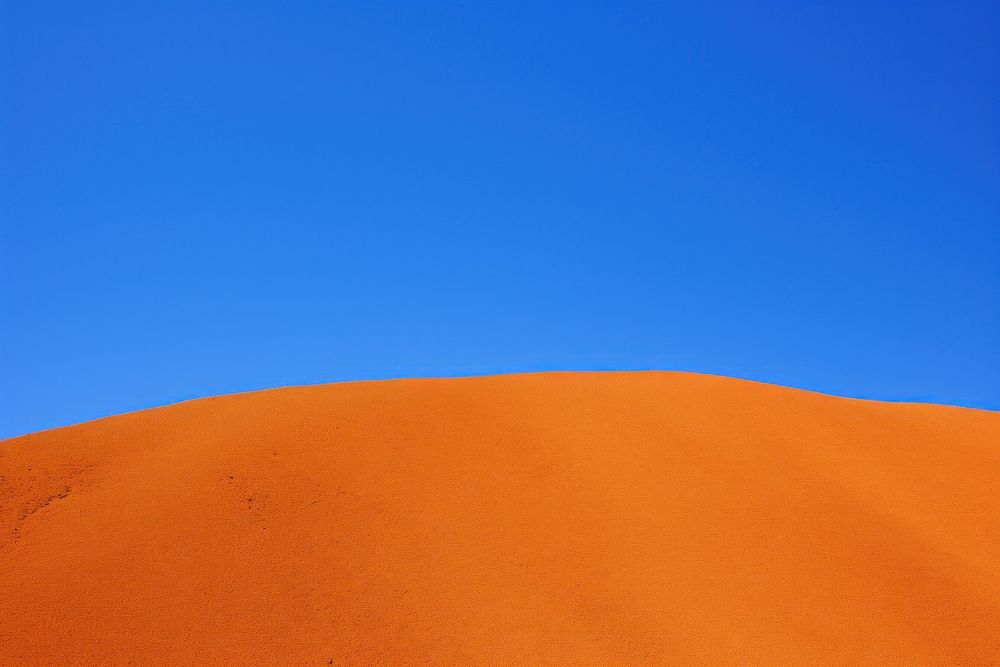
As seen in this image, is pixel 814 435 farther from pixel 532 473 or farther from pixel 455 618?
pixel 455 618

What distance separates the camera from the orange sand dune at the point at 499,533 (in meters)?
8.70

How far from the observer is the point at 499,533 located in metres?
10.2

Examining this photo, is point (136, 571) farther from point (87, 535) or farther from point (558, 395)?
point (558, 395)

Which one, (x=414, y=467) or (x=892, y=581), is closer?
(x=892, y=581)

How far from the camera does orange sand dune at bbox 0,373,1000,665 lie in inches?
342

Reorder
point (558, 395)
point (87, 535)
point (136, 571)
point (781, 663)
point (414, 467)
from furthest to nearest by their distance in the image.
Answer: point (558, 395) → point (414, 467) → point (87, 535) → point (136, 571) → point (781, 663)

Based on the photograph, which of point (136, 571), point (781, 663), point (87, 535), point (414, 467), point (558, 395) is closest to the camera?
point (781, 663)

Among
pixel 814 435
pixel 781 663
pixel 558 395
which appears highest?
pixel 558 395

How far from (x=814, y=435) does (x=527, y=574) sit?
635cm

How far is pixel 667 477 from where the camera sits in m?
11.6

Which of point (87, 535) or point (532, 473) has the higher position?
point (532, 473)

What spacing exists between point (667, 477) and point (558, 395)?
122 inches

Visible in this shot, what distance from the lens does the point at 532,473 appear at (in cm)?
1161

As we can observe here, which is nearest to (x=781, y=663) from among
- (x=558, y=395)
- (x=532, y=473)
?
(x=532, y=473)
